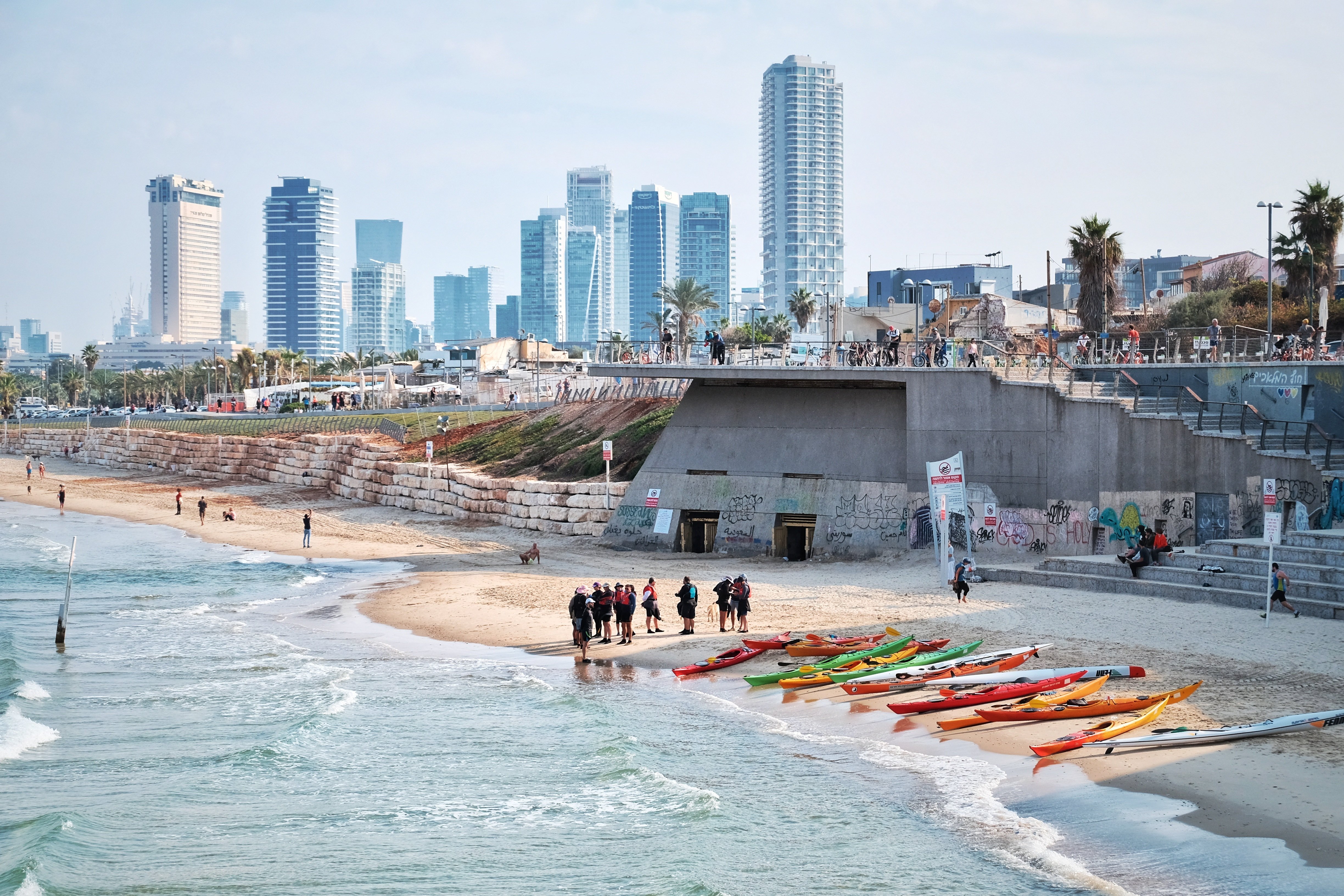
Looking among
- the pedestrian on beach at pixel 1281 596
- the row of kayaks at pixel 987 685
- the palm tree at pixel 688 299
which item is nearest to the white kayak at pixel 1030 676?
the row of kayaks at pixel 987 685

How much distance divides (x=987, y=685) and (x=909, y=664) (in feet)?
6.30

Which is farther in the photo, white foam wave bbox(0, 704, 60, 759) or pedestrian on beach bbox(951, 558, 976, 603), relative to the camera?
pedestrian on beach bbox(951, 558, 976, 603)

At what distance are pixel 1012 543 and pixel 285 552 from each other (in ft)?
93.6

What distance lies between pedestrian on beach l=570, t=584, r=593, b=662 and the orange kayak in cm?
886

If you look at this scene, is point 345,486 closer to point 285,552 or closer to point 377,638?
point 285,552

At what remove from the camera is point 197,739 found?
68.6ft

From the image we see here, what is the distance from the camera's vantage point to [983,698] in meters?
21.2

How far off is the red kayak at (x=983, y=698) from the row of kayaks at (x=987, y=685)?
0.02 meters

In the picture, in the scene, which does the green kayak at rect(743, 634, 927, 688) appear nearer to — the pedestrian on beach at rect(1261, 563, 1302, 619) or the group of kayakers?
the group of kayakers

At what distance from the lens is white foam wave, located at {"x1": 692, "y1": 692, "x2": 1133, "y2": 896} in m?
13.9

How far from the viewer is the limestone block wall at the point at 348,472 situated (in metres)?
46.5

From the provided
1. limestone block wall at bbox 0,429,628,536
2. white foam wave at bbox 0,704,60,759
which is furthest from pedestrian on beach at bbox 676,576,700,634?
limestone block wall at bbox 0,429,628,536

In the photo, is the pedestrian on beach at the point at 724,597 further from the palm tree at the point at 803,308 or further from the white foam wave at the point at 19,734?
the palm tree at the point at 803,308

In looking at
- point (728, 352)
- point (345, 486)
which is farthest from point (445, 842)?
point (345, 486)
